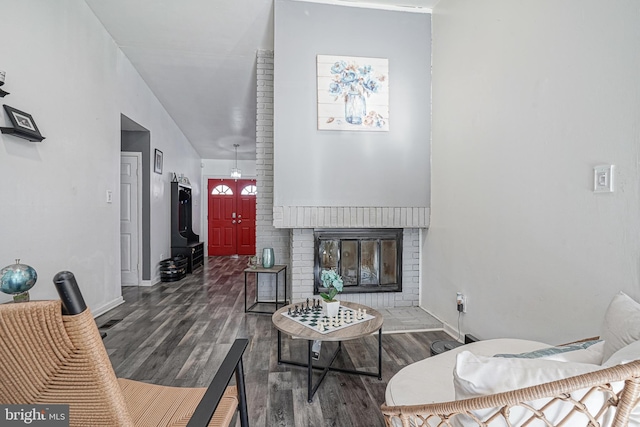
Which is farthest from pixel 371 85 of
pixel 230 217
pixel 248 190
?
pixel 230 217

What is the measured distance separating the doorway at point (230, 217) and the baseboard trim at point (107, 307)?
494 centimetres

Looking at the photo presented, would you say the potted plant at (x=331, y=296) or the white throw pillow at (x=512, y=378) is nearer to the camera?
the white throw pillow at (x=512, y=378)

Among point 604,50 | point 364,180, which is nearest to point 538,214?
point 604,50

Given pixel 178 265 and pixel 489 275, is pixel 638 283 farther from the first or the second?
pixel 178 265

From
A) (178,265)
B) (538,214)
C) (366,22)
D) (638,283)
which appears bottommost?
(178,265)

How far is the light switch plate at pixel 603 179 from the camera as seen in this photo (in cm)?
149

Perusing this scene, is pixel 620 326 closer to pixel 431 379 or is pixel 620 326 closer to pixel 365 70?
pixel 431 379

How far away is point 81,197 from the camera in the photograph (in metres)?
3.04

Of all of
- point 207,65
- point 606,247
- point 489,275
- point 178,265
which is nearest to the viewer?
point 606,247

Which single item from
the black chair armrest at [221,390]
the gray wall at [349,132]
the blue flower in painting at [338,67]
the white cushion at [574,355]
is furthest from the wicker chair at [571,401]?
the blue flower in painting at [338,67]

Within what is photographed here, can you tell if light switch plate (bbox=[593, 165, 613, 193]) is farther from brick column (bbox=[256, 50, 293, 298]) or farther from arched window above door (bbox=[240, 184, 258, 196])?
arched window above door (bbox=[240, 184, 258, 196])

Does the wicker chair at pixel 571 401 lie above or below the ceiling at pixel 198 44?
below

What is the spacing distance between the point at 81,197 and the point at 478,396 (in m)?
3.53

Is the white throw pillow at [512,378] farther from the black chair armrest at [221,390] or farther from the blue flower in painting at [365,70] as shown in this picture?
the blue flower in painting at [365,70]
